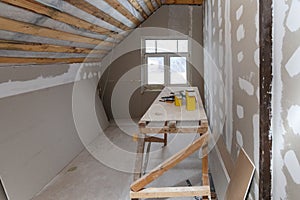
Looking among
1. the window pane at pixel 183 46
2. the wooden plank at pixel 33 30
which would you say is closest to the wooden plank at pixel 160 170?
the wooden plank at pixel 33 30

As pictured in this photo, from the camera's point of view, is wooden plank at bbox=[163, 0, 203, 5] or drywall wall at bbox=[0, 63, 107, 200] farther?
wooden plank at bbox=[163, 0, 203, 5]

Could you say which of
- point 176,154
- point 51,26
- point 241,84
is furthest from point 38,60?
point 241,84

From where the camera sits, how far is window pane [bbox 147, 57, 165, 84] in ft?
20.3

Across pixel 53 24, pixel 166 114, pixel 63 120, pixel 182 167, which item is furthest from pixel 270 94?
pixel 63 120

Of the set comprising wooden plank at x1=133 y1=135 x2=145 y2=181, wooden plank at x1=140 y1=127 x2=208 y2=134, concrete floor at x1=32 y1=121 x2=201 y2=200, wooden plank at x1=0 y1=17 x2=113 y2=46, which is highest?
wooden plank at x1=0 y1=17 x2=113 y2=46

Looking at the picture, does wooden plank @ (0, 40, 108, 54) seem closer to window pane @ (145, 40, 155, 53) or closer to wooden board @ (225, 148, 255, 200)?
wooden board @ (225, 148, 255, 200)

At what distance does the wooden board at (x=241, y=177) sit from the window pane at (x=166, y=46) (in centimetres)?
448

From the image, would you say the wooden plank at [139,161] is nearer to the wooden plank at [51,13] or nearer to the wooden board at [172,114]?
the wooden board at [172,114]

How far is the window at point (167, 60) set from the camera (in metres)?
6.16

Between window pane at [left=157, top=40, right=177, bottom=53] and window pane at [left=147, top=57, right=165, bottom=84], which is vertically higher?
window pane at [left=157, top=40, right=177, bottom=53]

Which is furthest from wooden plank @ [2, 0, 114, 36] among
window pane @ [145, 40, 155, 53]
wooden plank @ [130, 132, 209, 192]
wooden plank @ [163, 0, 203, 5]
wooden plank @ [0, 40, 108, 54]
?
wooden plank @ [163, 0, 203, 5]

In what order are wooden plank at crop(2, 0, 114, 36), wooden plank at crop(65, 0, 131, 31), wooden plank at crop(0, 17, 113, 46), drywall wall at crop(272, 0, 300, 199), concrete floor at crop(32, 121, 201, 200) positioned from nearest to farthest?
drywall wall at crop(272, 0, 300, 199)
wooden plank at crop(2, 0, 114, 36)
wooden plank at crop(0, 17, 113, 46)
wooden plank at crop(65, 0, 131, 31)
concrete floor at crop(32, 121, 201, 200)

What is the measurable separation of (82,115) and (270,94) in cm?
357

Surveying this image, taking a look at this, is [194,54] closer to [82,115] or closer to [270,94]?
[82,115]
